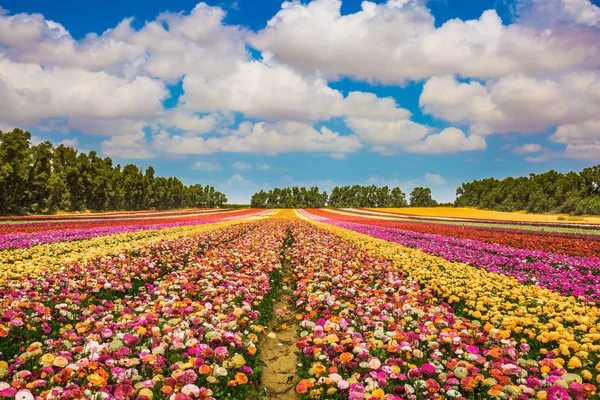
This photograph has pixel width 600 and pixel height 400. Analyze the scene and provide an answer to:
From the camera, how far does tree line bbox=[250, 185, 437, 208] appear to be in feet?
477

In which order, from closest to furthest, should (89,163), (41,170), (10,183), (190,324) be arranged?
(190,324) < (10,183) < (41,170) < (89,163)

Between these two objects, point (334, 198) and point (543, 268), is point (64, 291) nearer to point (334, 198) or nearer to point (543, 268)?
point (543, 268)

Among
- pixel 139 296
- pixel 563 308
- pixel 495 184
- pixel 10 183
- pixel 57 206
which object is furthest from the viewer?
pixel 495 184

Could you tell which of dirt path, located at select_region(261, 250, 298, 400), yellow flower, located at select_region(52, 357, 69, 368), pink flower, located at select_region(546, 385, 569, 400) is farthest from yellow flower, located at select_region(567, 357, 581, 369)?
yellow flower, located at select_region(52, 357, 69, 368)

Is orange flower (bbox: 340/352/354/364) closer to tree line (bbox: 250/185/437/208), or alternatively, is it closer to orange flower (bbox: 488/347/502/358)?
orange flower (bbox: 488/347/502/358)

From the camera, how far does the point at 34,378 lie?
12.5 ft

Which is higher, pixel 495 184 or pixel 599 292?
pixel 495 184

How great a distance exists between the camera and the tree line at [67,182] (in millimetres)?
48963

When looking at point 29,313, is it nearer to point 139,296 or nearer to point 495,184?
point 139,296

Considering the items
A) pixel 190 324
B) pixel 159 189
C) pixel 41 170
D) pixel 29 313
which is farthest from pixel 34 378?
pixel 159 189

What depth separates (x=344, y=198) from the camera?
151m

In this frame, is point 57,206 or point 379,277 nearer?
point 379,277

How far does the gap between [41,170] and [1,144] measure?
7.30 m

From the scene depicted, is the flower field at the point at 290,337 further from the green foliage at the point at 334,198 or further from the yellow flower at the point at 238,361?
the green foliage at the point at 334,198
